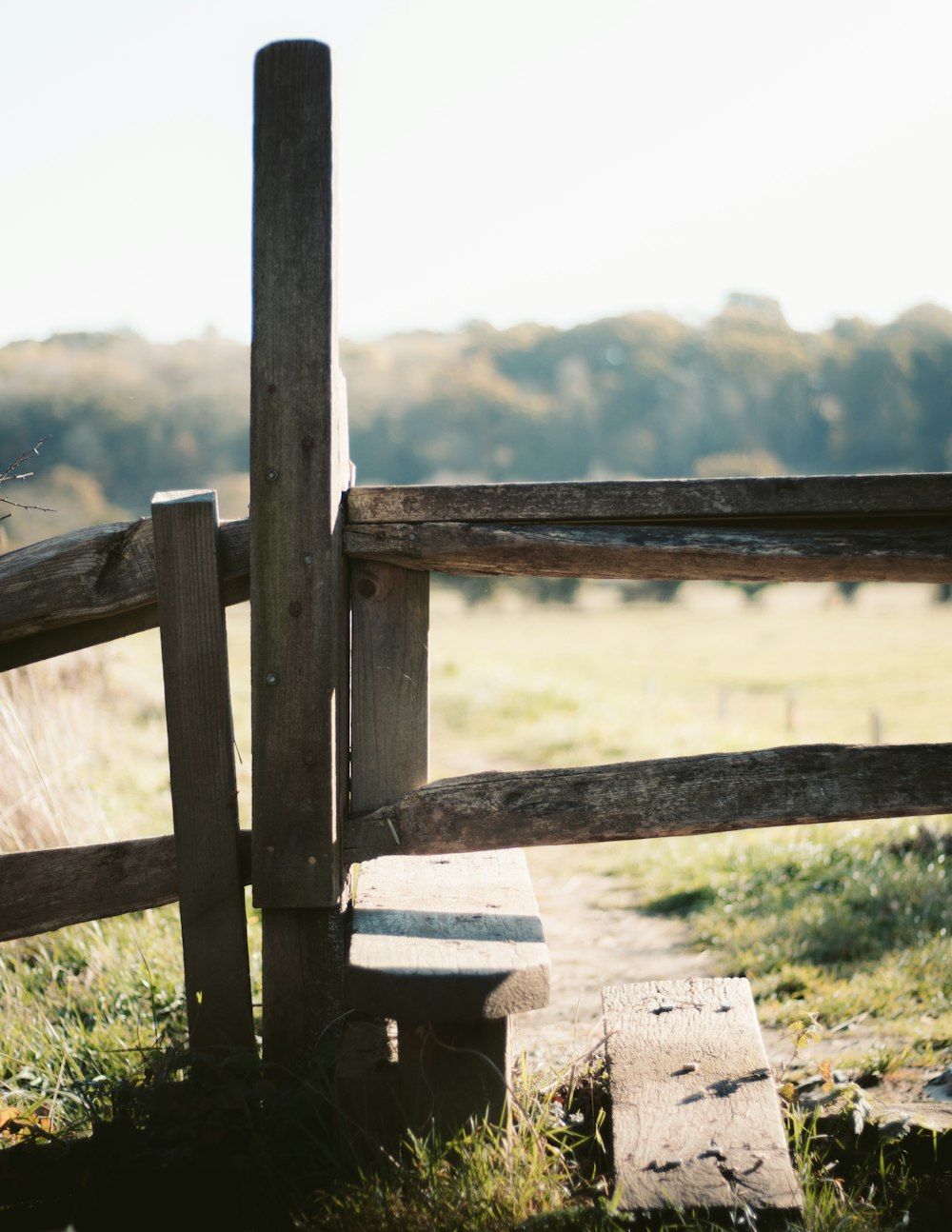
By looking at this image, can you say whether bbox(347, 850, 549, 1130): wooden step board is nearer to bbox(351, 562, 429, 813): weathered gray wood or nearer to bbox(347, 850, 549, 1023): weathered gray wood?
bbox(347, 850, 549, 1023): weathered gray wood

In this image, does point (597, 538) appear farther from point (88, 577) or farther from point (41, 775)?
→ point (41, 775)

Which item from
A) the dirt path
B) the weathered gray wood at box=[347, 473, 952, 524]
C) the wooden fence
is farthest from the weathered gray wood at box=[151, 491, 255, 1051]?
the dirt path

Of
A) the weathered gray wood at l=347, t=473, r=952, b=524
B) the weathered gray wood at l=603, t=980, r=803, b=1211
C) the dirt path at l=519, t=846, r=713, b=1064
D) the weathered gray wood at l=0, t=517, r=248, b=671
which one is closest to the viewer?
the weathered gray wood at l=603, t=980, r=803, b=1211

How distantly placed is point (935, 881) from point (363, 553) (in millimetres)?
3689

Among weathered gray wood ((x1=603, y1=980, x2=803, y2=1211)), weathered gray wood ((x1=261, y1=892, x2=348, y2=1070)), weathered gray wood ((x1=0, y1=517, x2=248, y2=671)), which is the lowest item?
weathered gray wood ((x1=603, y1=980, x2=803, y2=1211))

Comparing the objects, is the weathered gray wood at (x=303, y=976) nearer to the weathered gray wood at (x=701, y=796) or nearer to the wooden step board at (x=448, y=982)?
the wooden step board at (x=448, y=982)

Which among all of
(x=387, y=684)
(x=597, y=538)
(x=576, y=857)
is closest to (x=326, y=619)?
(x=387, y=684)

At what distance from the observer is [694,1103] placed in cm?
203

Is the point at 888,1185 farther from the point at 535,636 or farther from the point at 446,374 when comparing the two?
the point at 446,374

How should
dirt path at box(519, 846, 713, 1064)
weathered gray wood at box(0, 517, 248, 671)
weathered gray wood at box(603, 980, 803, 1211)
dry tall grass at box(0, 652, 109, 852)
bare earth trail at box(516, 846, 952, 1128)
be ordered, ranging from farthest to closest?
1. dry tall grass at box(0, 652, 109, 852)
2. dirt path at box(519, 846, 713, 1064)
3. bare earth trail at box(516, 846, 952, 1128)
4. weathered gray wood at box(0, 517, 248, 671)
5. weathered gray wood at box(603, 980, 803, 1211)

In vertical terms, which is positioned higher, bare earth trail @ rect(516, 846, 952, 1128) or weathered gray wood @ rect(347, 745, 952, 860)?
weathered gray wood @ rect(347, 745, 952, 860)

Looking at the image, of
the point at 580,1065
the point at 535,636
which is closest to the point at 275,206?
the point at 580,1065

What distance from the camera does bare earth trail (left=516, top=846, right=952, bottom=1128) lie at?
9.12 feet

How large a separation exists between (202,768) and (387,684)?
46cm
